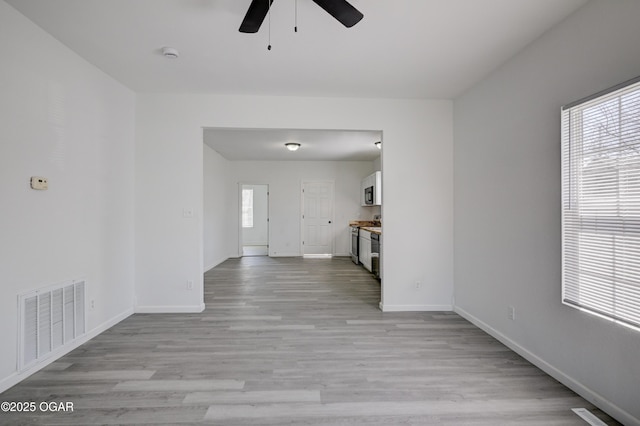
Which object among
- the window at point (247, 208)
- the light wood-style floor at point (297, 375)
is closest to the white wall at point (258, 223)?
the window at point (247, 208)

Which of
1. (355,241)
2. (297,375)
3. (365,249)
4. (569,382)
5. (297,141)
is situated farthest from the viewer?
(355,241)

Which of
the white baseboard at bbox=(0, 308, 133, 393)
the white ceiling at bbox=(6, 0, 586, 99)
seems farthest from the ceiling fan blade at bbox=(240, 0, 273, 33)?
the white baseboard at bbox=(0, 308, 133, 393)

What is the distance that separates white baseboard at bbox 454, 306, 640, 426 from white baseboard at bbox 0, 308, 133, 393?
4.03 m

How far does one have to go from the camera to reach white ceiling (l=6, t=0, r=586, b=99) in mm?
2102

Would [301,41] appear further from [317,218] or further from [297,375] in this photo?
[317,218]

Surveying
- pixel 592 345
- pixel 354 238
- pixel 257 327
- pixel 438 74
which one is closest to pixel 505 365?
pixel 592 345

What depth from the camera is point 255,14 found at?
184 centimetres

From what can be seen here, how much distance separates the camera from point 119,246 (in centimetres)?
338

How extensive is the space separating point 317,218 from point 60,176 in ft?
20.4

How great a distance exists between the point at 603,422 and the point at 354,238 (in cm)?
591

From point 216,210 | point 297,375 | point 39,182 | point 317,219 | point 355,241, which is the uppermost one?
point 39,182

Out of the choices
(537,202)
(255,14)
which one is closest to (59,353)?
(255,14)

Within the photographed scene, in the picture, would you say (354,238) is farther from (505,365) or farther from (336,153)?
(505,365)

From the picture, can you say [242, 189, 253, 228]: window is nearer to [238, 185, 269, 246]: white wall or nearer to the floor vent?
[238, 185, 269, 246]: white wall
